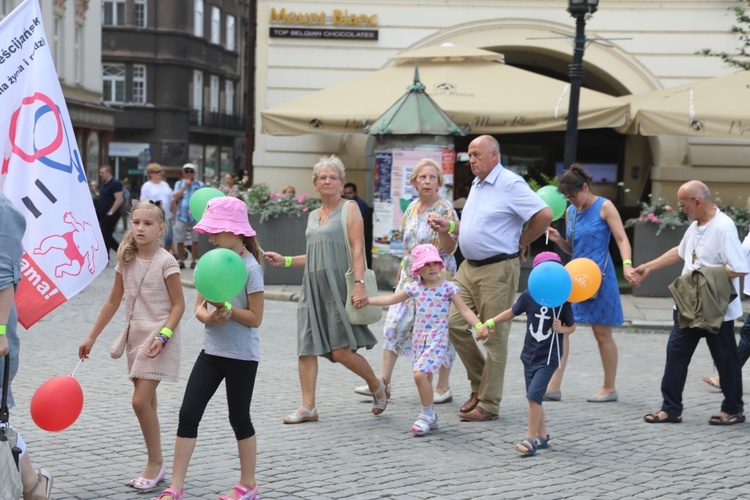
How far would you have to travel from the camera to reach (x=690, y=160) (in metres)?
18.0

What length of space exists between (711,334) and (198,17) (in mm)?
53281

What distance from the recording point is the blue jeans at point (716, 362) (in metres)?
7.60

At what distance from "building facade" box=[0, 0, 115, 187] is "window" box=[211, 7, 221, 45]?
740 inches

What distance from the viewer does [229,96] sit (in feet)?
213

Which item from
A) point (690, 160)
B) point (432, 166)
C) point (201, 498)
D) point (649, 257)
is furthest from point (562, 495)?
point (690, 160)

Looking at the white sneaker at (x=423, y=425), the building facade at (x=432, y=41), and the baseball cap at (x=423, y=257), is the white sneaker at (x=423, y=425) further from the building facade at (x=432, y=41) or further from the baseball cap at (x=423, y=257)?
the building facade at (x=432, y=41)

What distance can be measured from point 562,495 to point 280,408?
A: 2640mm

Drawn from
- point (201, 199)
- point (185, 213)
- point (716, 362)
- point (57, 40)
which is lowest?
point (716, 362)

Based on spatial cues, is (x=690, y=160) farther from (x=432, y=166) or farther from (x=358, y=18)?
(x=432, y=166)

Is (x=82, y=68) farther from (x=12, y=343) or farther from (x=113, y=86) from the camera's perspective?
(x=12, y=343)

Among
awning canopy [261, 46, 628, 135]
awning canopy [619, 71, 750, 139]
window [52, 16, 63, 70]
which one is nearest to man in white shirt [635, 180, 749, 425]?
awning canopy [619, 71, 750, 139]

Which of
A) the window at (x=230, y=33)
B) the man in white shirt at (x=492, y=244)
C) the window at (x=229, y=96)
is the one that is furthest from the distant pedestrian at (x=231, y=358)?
the window at (x=230, y=33)

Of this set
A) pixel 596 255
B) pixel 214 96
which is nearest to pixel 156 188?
pixel 596 255

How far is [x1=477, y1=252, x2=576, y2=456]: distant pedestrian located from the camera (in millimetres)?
6594
